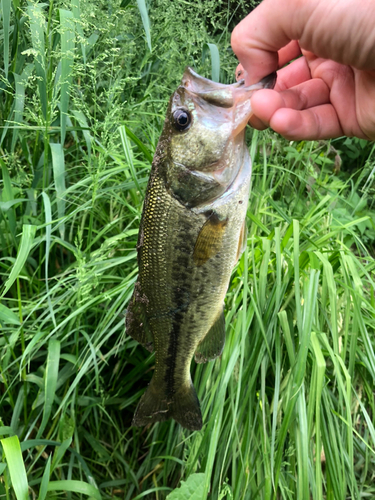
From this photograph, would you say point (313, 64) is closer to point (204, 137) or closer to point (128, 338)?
point (204, 137)

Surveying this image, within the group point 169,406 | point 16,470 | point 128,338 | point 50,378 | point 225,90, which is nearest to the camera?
point 225,90

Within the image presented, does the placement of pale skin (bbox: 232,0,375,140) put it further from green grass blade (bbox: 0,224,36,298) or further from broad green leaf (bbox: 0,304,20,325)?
broad green leaf (bbox: 0,304,20,325)

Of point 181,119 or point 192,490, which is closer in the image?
point 181,119

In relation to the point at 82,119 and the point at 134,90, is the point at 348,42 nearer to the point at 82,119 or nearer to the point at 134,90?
the point at 82,119

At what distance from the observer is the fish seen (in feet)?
3.92

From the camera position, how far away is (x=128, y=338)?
187 centimetres

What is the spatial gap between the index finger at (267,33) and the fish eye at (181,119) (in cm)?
23

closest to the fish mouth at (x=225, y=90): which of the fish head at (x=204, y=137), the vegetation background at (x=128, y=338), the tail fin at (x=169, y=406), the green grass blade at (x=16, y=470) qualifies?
the fish head at (x=204, y=137)

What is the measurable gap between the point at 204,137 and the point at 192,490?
1.05 meters

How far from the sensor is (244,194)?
47.4 inches

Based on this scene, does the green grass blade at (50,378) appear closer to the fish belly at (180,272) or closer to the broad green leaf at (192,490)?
the fish belly at (180,272)

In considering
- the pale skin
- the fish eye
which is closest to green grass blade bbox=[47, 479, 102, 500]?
the fish eye

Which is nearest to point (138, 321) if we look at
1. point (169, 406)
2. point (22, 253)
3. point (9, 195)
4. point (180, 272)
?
point (180, 272)

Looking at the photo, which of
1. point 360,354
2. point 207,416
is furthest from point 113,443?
point 360,354
